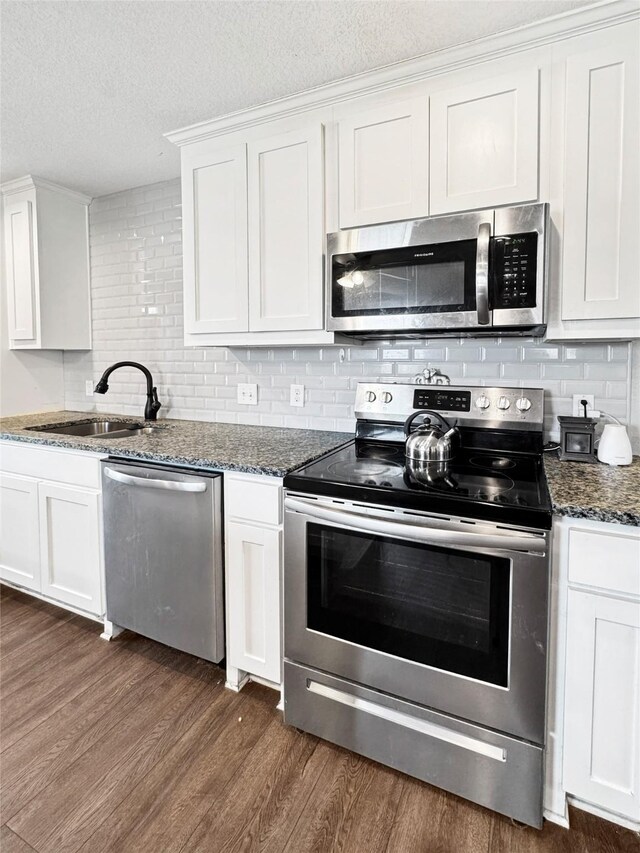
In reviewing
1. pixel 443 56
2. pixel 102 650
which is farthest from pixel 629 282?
pixel 102 650

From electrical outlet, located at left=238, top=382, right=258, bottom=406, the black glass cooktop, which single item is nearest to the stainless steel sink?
electrical outlet, located at left=238, top=382, right=258, bottom=406

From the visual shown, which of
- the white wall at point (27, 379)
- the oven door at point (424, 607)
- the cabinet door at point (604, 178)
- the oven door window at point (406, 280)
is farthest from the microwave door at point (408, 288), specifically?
the white wall at point (27, 379)

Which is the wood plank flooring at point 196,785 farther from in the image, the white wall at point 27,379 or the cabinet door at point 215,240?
the white wall at point 27,379

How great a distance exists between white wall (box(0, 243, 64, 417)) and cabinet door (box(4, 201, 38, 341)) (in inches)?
3.7

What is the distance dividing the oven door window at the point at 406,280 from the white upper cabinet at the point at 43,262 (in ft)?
6.67

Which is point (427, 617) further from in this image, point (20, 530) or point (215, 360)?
point (20, 530)

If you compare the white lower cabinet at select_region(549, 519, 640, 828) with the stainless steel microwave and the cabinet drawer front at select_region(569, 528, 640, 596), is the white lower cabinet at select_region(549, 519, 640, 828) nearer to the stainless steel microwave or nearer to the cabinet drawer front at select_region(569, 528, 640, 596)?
the cabinet drawer front at select_region(569, 528, 640, 596)

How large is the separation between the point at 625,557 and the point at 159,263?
2.70 meters

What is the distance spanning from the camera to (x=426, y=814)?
133cm

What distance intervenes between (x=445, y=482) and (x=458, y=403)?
529 millimetres

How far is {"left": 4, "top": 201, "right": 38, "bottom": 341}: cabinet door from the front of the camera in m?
2.80

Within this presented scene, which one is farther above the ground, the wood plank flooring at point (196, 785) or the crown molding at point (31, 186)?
the crown molding at point (31, 186)

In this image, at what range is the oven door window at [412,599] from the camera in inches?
50.1

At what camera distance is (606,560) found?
1.18 metres
